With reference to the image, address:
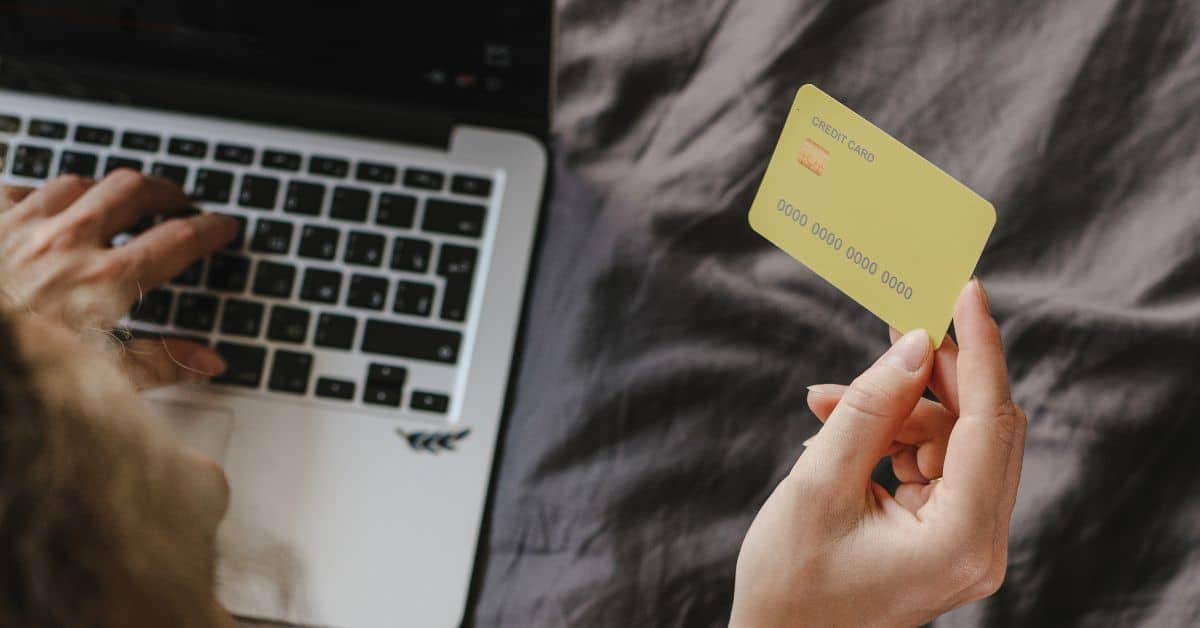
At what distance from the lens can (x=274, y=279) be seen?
67 centimetres

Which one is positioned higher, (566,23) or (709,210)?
(566,23)

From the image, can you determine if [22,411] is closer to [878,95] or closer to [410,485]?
[410,485]

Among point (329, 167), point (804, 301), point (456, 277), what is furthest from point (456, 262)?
point (804, 301)

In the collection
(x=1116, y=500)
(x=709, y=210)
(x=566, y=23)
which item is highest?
(x=566, y=23)

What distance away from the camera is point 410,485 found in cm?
65

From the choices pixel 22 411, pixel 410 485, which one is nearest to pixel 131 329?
pixel 410 485

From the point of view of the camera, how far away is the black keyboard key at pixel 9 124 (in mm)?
698

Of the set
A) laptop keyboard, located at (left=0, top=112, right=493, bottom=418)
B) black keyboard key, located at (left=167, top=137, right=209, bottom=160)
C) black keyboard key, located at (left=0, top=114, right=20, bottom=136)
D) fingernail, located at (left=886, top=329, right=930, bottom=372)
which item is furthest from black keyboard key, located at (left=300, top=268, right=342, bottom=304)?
fingernail, located at (left=886, top=329, right=930, bottom=372)

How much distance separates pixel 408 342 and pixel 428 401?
4cm

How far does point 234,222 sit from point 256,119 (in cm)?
8

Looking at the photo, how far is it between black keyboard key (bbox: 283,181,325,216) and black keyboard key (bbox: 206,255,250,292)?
0.05 metres

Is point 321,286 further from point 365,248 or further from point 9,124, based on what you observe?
point 9,124

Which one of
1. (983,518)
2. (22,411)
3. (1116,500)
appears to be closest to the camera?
(22,411)

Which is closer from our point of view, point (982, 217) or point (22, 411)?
point (22, 411)
